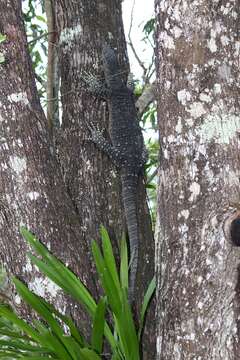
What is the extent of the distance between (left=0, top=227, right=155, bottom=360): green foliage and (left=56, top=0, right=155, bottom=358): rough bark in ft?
1.31

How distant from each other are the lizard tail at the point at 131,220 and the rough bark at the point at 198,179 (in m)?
0.45

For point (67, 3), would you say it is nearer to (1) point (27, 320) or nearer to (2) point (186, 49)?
(2) point (186, 49)

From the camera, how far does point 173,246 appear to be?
209 centimetres

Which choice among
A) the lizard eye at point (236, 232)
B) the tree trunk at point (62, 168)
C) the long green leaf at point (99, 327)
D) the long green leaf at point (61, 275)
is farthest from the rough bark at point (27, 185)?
the lizard eye at point (236, 232)

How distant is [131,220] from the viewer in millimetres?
2723

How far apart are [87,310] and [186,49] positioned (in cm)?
112

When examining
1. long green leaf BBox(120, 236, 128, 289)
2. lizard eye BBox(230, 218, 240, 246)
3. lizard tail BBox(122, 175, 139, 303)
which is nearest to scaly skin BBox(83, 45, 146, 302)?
lizard tail BBox(122, 175, 139, 303)

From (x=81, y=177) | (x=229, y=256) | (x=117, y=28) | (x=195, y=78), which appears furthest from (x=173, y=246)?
(x=117, y=28)

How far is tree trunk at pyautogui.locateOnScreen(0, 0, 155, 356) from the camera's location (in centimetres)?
237

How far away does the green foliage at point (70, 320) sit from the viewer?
2.13 meters

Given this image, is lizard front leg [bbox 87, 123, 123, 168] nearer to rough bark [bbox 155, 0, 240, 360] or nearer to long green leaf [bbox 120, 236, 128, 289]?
long green leaf [bbox 120, 236, 128, 289]

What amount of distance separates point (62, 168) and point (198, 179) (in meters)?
0.97

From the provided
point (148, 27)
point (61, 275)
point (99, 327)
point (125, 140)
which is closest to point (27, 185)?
point (61, 275)

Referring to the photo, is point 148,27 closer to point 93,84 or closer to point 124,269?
point 93,84
